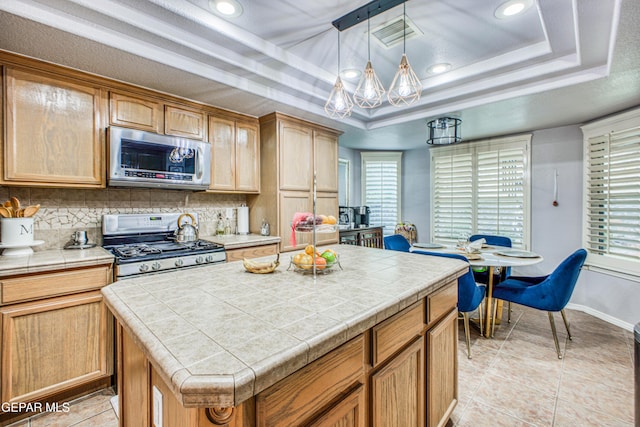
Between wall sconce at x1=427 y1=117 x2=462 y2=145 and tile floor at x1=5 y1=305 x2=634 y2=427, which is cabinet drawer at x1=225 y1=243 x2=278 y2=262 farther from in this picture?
wall sconce at x1=427 y1=117 x2=462 y2=145

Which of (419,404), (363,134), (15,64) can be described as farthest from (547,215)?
(15,64)

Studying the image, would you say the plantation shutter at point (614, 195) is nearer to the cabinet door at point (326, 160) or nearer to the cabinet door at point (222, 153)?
the cabinet door at point (326, 160)

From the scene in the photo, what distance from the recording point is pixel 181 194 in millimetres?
3166

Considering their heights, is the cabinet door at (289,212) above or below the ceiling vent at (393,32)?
below

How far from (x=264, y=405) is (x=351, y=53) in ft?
8.41

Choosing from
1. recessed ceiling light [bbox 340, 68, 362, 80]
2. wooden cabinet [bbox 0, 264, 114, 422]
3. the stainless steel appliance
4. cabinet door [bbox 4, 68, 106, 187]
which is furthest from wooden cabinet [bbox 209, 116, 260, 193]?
wooden cabinet [bbox 0, 264, 114, 422]

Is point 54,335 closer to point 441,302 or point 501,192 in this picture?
point 441,302

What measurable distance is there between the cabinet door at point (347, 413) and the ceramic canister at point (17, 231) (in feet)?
7.91

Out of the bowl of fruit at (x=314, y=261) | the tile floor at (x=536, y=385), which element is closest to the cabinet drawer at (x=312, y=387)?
the bowl of fruit at (x=314, y=261)

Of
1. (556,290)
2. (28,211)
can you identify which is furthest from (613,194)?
(28,211)

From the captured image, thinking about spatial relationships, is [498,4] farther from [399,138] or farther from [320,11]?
[399,138]

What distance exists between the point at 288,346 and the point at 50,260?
205 centimetres

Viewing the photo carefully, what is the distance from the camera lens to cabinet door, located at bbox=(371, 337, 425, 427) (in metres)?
1.10

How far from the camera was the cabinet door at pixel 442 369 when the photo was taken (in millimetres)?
1433
